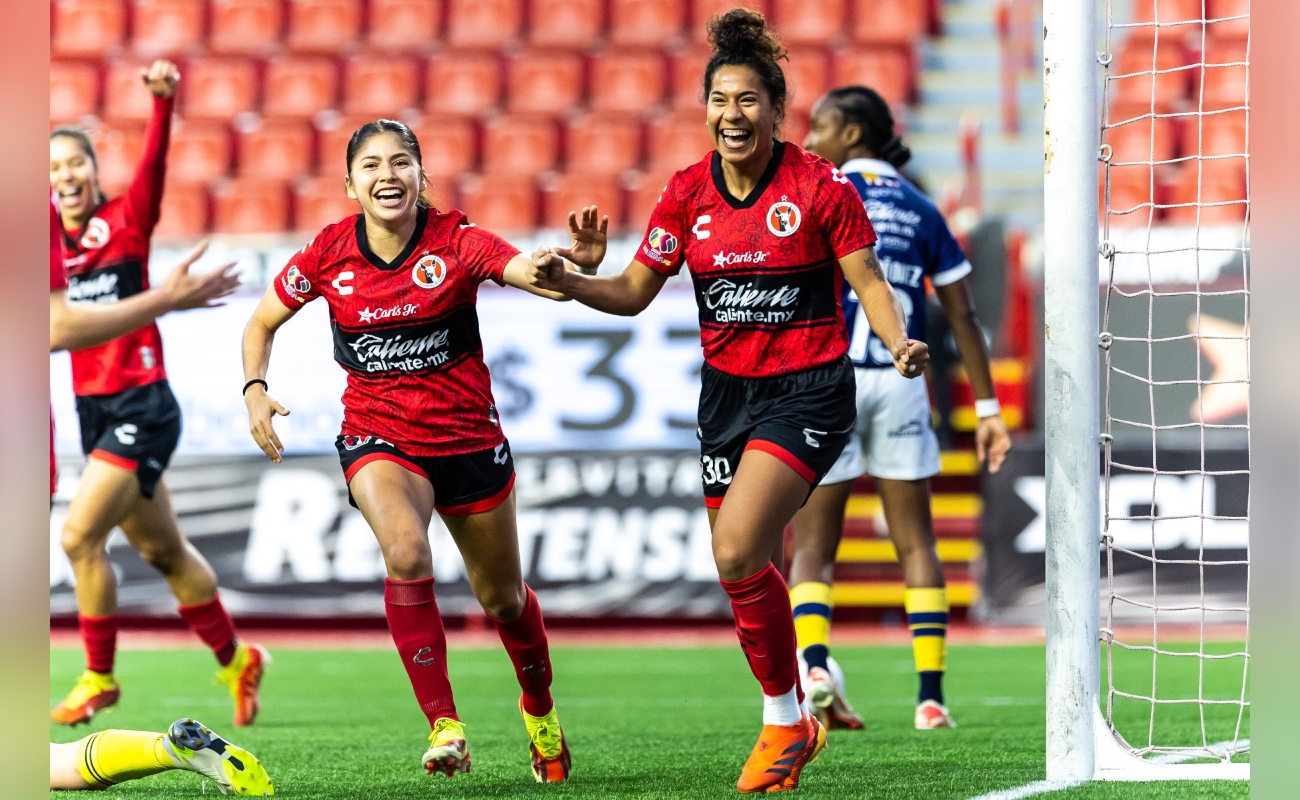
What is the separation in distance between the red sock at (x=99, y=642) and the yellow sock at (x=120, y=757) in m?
2.37

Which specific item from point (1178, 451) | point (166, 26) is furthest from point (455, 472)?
point (166, 26)

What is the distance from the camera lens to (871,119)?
5945 mm

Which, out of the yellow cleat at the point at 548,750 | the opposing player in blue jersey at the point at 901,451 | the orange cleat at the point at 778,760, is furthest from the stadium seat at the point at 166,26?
the orange cleat at the point at 778,760

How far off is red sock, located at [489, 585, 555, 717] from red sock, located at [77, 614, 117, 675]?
95.1 inches

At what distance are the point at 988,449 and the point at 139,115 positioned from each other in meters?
10.8

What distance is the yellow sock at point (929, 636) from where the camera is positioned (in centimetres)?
563

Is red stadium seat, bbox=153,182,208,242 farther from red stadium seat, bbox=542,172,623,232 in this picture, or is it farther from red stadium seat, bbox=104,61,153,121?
red stadium seat, bbox=542,172,623,232

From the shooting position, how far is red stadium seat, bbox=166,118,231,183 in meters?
13.4
